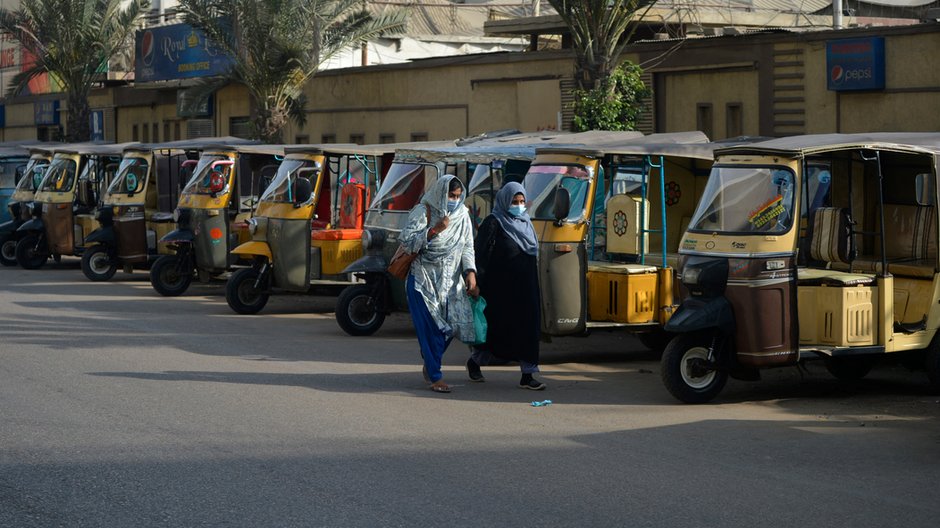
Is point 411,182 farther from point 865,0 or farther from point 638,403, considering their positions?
point 865,0

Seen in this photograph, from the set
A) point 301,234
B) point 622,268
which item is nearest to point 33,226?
point 301,234

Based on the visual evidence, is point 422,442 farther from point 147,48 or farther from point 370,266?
point 147,48

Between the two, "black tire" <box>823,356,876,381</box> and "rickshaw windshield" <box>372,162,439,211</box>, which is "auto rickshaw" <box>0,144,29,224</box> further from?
"black tire" <box>823,356,876,381</box>

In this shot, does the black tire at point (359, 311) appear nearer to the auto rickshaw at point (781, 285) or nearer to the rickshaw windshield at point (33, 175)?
the auto rickshaw at point (781, 285)

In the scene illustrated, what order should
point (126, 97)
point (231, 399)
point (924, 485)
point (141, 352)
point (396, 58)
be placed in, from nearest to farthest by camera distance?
1. point (924, 485)
2. point (231, 399)
3. point (141, 352)
4. point (396, 58)
5. point (126, 97)

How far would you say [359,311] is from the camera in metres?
15.2

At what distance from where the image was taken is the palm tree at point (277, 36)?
2944 centimetres

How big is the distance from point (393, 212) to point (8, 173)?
1521cm

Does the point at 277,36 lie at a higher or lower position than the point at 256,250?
higher

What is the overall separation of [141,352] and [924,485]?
814 cm

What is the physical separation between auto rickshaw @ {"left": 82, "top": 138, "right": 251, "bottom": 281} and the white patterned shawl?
36.1ft

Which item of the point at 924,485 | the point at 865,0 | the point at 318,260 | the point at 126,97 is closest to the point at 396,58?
the point at 126,97

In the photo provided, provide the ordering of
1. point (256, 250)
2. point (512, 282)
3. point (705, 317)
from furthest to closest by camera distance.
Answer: point (256, 250)
point (512, 282)
point (705, 317)

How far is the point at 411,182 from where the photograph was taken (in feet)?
50.8
